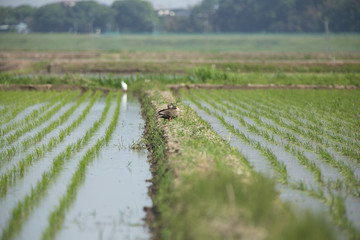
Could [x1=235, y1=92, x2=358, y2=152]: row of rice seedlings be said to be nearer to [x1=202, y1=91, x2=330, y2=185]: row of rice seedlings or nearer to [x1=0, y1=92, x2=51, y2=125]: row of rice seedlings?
[x1=202, y1=91, x2=330, y2=185]: row of rice seedlings

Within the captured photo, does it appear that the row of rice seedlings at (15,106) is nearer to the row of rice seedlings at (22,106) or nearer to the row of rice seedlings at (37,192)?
the row of rice seedlings at (22,106)

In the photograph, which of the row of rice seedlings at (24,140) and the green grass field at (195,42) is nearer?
the row of rice seedlings at (24,140)

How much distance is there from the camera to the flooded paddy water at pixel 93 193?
4422mm

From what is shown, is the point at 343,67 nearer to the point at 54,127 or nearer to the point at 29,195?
the point at 54,127

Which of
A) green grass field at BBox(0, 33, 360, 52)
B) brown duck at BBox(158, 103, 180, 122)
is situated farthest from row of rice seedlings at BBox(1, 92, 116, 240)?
green grass field at BBox(0, 33, 360, 52)

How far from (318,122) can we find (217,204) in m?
6.91

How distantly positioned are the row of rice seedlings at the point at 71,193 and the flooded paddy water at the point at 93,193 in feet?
0.16

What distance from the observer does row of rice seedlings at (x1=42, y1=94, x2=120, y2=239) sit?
4383mm

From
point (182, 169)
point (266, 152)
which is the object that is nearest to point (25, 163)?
point (182, 169)

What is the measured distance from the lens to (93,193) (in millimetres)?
5566

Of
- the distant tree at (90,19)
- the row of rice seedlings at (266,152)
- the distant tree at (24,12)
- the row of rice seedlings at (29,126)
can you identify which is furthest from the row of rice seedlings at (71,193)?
the distant tree at (24,12)

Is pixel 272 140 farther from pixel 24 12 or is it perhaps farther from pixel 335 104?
pixel 24 12

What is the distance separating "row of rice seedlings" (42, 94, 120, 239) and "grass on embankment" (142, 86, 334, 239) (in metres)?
0.85

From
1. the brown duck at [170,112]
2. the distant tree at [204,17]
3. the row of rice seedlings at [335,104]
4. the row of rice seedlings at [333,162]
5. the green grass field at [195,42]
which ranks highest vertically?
the distant tree at [204,17]
